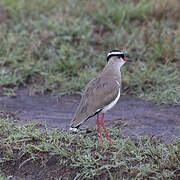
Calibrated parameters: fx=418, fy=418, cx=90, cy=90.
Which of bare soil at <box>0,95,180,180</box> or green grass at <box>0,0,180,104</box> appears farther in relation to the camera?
green grass at <box>0,0,180,104</box>

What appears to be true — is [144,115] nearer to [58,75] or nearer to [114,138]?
[114,138]

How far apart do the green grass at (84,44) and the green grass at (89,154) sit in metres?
2.07

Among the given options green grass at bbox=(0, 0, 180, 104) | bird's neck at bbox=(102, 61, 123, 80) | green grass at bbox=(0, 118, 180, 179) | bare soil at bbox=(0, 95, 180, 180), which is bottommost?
green grass at bbox=(0, 118, 180, 179)

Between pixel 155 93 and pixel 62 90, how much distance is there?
1623 millimetres

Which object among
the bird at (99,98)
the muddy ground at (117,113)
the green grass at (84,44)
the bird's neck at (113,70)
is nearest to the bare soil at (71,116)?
the muddy ground at (117,113)

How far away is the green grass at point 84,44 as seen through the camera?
24.7 ft

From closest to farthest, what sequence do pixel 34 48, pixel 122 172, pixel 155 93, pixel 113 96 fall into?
pixel 122 172
pixel 113 96
pixel 155 93
pixel 34 48

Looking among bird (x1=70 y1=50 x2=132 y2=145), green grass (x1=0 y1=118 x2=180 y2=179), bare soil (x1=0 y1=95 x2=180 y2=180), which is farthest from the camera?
bird (x1=70 y1=50 x2=132 y2=145)

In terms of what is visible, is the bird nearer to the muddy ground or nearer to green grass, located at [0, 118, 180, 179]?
green grass, located at [0, 118, 180, 179]

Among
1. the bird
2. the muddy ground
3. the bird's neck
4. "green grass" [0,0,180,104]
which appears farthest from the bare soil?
the bird's neck

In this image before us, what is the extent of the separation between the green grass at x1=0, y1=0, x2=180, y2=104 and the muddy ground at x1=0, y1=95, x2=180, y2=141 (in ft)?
0.90

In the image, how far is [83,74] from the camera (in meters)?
7.64

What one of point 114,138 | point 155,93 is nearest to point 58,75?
point 155,93

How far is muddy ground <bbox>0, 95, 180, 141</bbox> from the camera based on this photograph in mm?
5961
